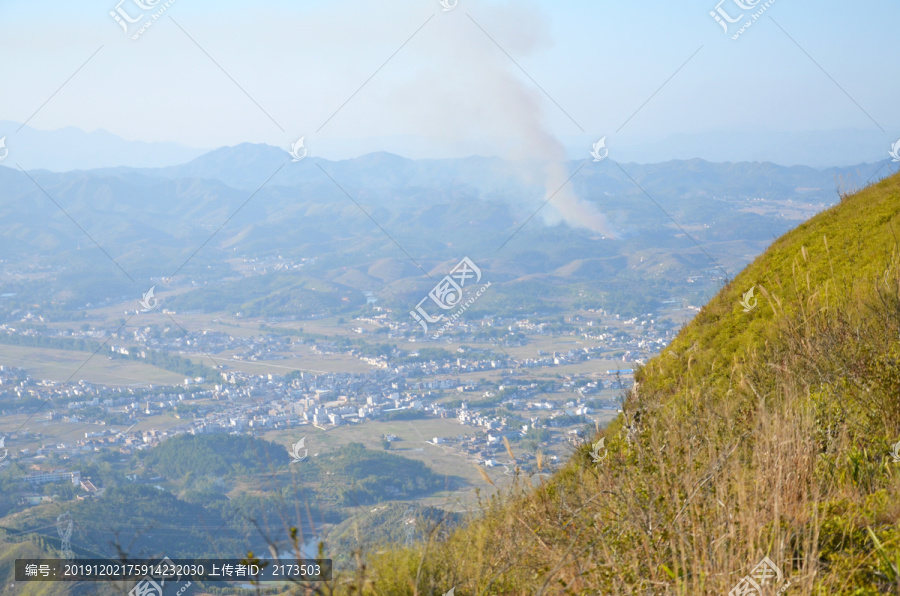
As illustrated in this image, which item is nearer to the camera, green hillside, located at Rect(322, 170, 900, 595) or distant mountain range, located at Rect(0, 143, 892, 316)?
green hillside, located at Rect(322, 170, 900, 595)

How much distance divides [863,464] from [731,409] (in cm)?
102

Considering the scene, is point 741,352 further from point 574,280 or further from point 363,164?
point 363,164

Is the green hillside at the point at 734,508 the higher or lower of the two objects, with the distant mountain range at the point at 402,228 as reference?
lower

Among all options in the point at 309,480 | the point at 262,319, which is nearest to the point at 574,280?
the point at 262,319

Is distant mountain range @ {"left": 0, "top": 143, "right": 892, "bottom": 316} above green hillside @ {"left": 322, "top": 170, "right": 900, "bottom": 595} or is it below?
above

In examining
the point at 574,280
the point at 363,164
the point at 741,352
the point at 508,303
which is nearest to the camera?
the point at 741,352

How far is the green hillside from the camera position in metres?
2.61

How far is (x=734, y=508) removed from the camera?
9.33 feet

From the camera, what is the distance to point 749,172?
117062 millimetres

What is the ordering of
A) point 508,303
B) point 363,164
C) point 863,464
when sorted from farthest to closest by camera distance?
point 363,164, point 508,303, point 863,464

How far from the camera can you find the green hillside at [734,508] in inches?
103

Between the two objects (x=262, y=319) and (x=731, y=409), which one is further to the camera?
(x=262, y=319)

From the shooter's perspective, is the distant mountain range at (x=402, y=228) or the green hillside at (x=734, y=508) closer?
the green hillside at (x=734, y=508)

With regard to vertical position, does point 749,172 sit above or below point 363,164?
below
